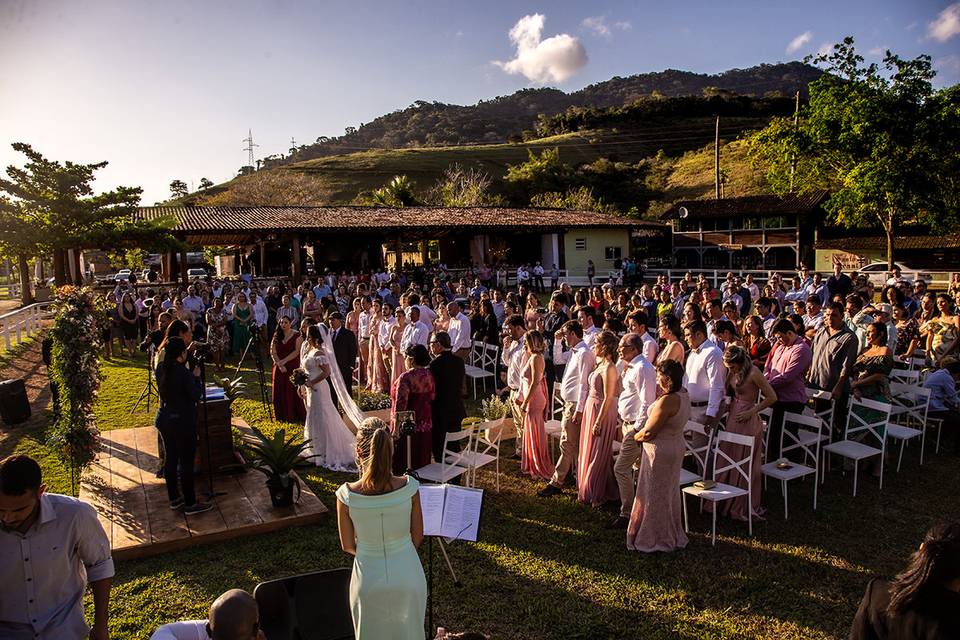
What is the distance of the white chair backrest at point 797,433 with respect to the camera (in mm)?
6492

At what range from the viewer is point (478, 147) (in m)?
98.8

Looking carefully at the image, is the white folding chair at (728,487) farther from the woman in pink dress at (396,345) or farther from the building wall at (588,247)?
the building wall at (588,247)

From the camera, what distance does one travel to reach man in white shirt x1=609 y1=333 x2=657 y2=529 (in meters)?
5.93

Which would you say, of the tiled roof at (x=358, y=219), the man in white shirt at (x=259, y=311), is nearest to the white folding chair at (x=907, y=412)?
the man in white shirt at (x=259, y=311)

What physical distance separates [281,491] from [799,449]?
5.93m

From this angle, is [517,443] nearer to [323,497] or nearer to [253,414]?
[323,497]

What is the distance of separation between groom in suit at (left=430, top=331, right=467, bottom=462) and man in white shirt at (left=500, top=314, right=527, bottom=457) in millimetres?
767

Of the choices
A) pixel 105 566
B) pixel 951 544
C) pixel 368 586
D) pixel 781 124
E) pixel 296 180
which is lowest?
pixel 368 586

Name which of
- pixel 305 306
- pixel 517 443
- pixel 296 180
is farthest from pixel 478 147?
pixel 517 443

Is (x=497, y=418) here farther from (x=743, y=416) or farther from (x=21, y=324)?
(x=21, y=324)

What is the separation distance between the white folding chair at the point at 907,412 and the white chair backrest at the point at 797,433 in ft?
2.46

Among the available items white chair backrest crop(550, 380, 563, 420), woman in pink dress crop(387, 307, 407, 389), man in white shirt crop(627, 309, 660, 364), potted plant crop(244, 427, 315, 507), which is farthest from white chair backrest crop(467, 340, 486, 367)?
potted plant crop(244, 427, 315, 507)

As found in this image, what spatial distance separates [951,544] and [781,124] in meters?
30.7

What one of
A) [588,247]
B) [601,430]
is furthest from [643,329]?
[588,247]
